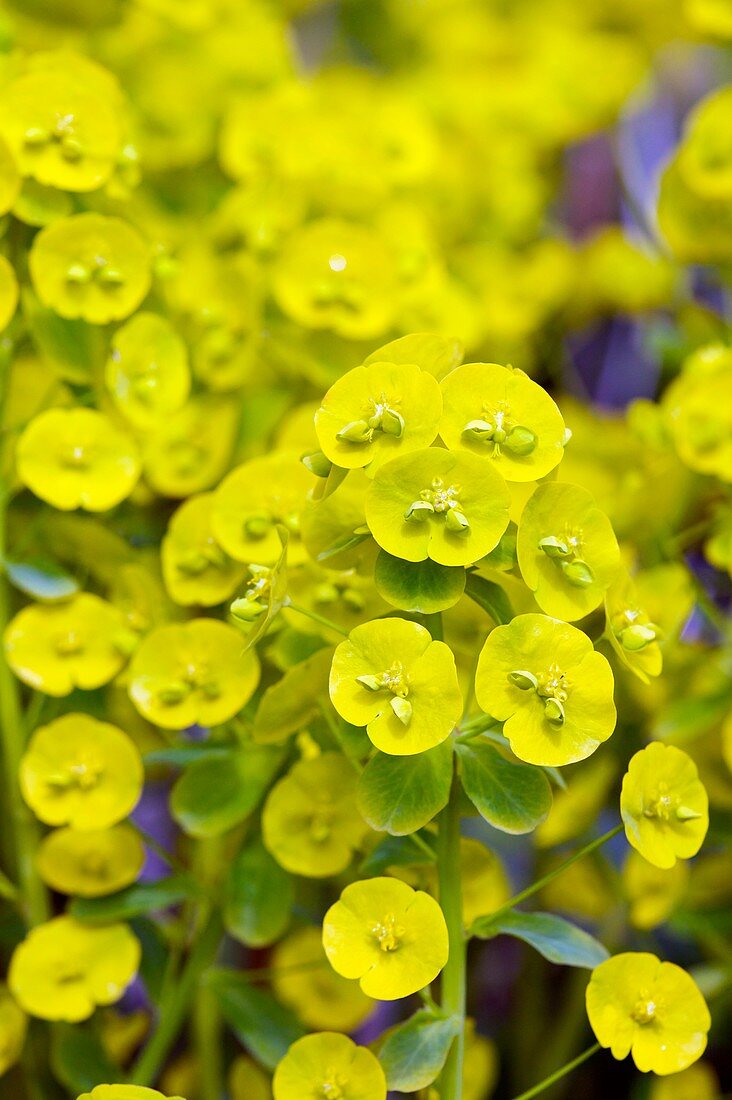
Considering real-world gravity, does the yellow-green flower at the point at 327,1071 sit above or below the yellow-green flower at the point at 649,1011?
below

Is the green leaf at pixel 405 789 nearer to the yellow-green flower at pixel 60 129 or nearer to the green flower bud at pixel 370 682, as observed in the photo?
the green flower bud at pixel 370 682

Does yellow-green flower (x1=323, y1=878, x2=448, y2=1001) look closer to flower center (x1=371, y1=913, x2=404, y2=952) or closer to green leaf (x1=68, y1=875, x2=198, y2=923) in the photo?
flower center (x1=371, y1=913, x2=404, y2=952)

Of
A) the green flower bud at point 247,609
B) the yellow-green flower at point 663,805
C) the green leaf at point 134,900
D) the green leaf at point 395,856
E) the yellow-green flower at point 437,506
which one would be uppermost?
the yellow-green flower at point 437,506

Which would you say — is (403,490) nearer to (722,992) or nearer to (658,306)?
(722,992)

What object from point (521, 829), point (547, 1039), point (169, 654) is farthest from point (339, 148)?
point (547, 1039)

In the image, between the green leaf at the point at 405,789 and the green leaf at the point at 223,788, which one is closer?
the green leaf at the point at 405,789

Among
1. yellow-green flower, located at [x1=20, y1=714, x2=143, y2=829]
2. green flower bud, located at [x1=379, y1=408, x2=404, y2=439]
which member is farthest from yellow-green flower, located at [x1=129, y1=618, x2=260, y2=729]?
green flower bud, located at [x1=379, y1=408, x2=404, y2=439]

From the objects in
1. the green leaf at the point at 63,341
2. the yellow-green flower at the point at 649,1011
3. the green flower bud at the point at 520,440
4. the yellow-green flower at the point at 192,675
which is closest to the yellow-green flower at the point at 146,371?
the green leaf at the point at 63,341

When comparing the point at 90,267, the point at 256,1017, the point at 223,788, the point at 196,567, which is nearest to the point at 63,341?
the point at 90,267

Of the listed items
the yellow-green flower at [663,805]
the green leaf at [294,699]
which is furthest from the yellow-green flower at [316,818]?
the yellow-green flower at [663,805]
